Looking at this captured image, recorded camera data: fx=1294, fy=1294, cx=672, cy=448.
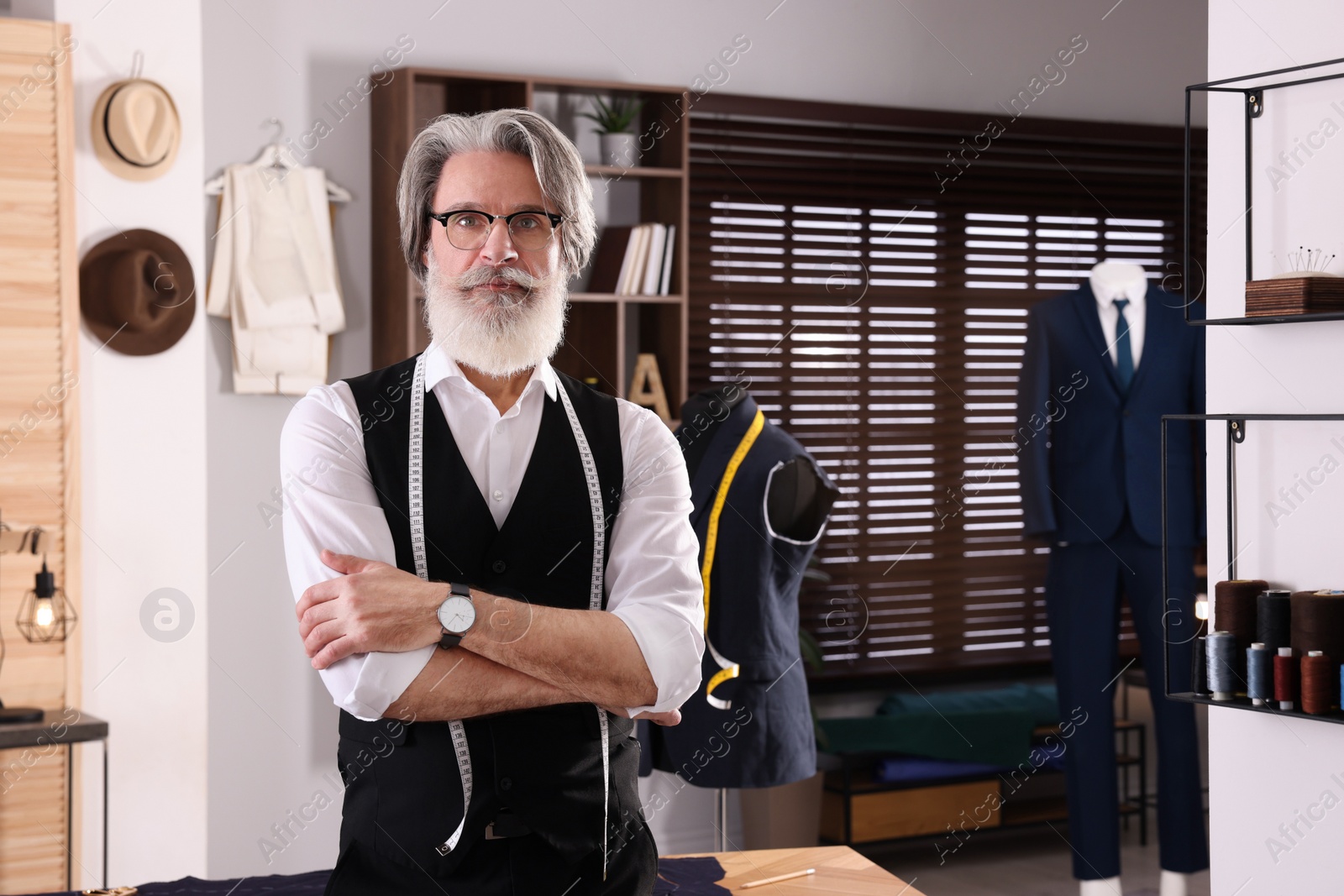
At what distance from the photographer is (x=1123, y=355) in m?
3.88

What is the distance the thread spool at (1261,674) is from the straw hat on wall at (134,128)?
10.0ft

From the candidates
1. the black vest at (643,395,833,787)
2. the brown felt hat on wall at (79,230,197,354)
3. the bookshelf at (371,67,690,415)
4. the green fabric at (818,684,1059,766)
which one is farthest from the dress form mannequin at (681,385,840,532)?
the brown felt hat on wall at (79,230,197,354)

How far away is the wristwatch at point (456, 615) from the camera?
1.54m

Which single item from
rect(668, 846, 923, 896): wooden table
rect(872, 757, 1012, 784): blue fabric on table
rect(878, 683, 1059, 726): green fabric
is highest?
rect(668, 846, 923, 896): wooden table

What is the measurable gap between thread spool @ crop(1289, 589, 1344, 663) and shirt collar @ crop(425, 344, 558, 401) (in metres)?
1.39

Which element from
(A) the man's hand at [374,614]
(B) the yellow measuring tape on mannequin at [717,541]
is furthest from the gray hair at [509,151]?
(B) the yellow measuring tape on mannequin at [717,541]

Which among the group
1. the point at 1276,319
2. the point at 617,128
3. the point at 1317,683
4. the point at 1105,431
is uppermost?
the point at 617,128

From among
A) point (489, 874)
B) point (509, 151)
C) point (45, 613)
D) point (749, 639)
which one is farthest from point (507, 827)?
point (45, 613)

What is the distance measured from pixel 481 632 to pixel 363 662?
14 cm

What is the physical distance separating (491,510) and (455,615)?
16 cm

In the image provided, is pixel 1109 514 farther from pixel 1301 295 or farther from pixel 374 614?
pixel 374 614

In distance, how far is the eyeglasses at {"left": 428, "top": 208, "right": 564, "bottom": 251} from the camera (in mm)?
1666

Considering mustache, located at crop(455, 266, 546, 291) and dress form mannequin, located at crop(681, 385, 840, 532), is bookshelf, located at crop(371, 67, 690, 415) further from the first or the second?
mustache, located at crop(455, 266, 546, 291)

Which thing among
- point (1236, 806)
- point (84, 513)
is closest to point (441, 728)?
point (1236, 806)
